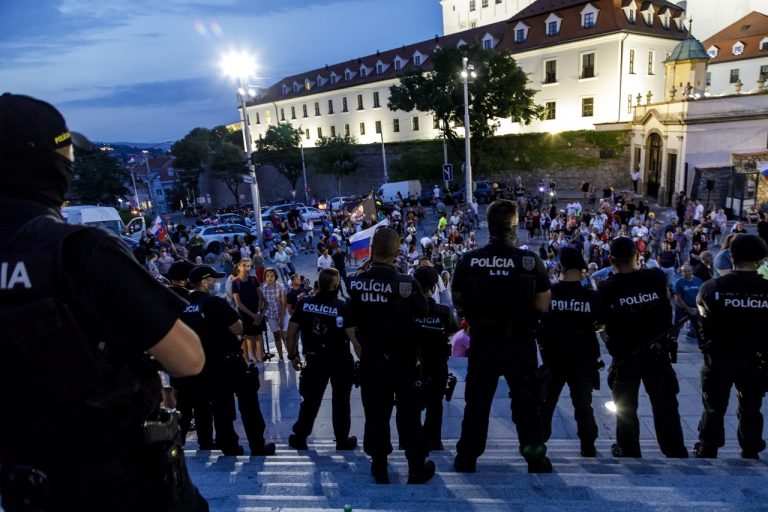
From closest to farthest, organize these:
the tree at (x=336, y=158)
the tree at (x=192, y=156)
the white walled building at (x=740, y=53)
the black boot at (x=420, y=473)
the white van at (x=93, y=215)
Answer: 1. the black boot at (x=420, y=473)
2. the white van at (x=93, y=215)
3. the white walled building at (x=740, y=53)
4. the tree at (x=336, y=158)
5. the tree at (x=192, y=156)

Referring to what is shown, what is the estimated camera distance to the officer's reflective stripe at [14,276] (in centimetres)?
131

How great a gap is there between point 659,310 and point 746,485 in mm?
1445

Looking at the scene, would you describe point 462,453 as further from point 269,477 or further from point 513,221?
point 513,221

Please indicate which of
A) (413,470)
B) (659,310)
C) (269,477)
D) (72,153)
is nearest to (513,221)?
(659,310)

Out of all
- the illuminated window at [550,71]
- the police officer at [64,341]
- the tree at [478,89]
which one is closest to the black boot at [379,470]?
the police officer at [64,341]

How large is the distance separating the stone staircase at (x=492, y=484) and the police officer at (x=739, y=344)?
0.90 ft

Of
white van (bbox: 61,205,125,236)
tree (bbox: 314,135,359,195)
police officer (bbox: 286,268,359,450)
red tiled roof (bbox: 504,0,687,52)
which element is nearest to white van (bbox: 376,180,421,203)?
tree (bbox: 314,135,359,195)

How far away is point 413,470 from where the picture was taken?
A: 150 inches

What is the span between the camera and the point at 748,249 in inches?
155

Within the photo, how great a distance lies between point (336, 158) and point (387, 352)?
4754cm

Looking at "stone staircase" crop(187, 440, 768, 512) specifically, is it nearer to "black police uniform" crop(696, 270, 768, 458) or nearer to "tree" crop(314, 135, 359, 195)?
"black police uniform" crop(696, 270, 768, 458)

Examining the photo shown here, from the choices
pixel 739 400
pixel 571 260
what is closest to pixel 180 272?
pixel 571 260

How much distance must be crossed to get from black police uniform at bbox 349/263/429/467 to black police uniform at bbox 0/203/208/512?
252 cm

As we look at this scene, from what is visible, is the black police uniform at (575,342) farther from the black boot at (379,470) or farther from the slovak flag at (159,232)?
the slovak flag at (159,232)
